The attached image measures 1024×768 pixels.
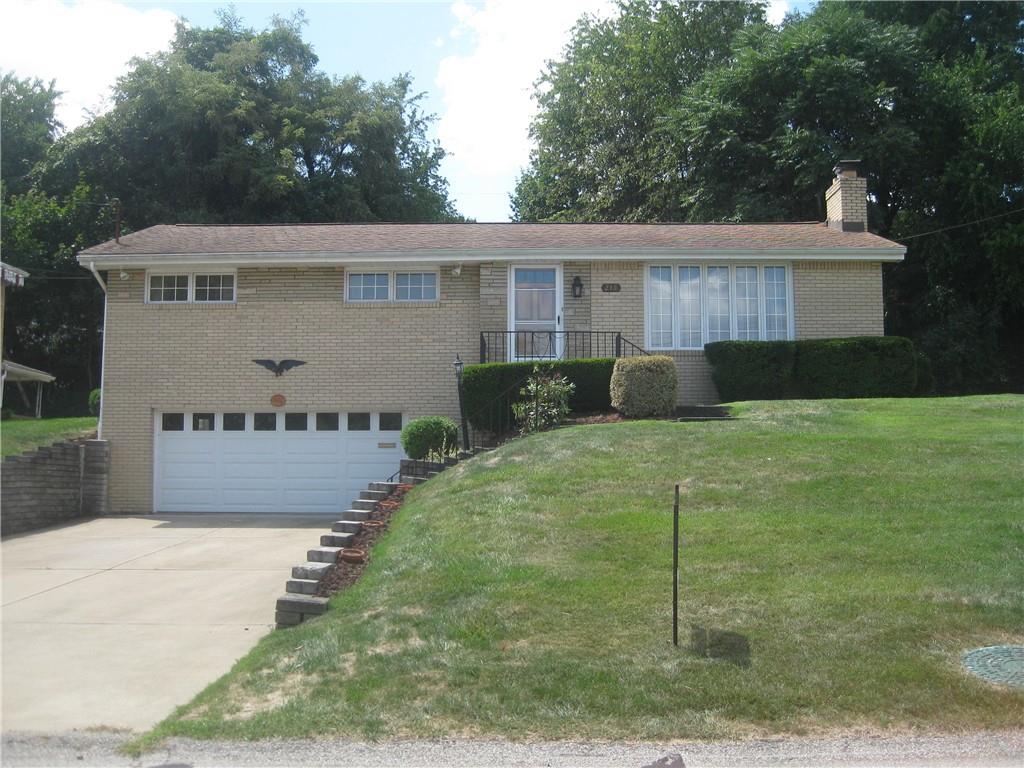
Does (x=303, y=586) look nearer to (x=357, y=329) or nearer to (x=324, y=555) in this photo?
(x=324, y=555)

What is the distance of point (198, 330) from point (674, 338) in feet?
30.6

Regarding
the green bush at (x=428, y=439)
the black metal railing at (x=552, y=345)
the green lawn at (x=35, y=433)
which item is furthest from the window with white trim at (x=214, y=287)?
the green bush at (x=428, y=439)

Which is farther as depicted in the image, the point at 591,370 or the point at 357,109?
the point at 357,109

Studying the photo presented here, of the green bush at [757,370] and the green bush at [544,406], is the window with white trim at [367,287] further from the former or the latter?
the green bush at [757,370]

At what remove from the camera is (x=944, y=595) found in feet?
22.2

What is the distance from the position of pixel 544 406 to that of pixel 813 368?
5.34 metres

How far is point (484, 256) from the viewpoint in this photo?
16344 mm

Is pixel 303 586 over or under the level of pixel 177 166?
under

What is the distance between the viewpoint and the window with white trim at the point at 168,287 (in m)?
17.1

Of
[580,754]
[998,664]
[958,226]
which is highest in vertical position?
[958,226]

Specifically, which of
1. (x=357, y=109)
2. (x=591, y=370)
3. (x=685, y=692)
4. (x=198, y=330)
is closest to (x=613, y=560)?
(x=685, y=692)

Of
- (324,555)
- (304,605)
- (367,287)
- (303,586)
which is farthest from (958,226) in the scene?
(304,605)

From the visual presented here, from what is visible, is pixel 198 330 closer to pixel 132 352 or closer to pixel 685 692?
pixel 132 352

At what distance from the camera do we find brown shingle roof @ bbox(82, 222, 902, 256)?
1667cm
